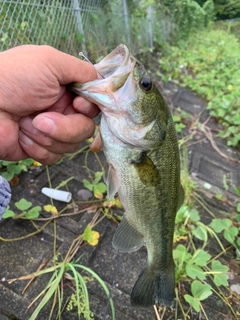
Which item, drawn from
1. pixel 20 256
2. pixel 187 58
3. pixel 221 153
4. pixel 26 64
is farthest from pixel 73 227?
pixel 187 58

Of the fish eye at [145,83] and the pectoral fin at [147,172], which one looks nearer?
the fish eye at [145,83]

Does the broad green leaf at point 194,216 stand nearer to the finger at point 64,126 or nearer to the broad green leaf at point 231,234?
the broad green leaf at point 231,234

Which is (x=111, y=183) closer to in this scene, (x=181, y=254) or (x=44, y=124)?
(x=44, y=124)

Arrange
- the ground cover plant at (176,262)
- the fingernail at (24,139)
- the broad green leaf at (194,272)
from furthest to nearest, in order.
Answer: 1. the broad green leaf at (194,272)
2. the ground cover plant at (176,262)
3. the fingernail at (24,139)

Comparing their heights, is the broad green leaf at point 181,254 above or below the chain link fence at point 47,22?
below

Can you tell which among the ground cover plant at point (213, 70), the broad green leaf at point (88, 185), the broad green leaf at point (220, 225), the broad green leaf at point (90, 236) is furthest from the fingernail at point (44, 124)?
the ground cover plant at point (213, 70)

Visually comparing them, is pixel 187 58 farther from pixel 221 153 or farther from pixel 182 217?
pixel 182 217
